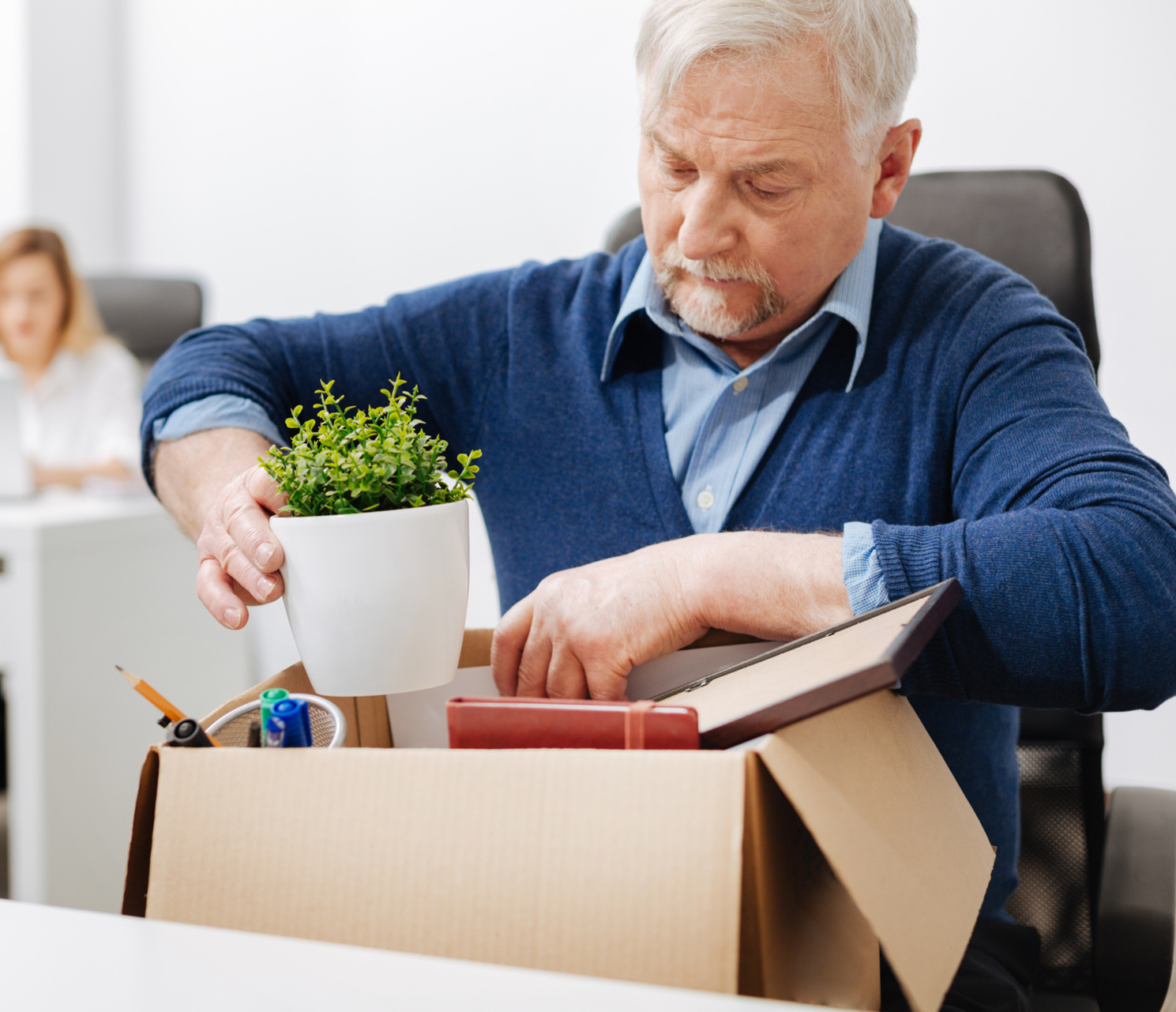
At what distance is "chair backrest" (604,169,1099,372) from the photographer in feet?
3.45

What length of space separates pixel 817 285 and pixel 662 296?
0.48 feet

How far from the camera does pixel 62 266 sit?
247cm

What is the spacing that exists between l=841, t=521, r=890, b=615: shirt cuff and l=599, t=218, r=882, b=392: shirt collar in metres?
0.33

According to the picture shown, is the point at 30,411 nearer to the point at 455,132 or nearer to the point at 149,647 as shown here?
the point at 149,647

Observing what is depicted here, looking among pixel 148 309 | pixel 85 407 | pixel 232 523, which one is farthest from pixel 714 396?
pixel 85 407

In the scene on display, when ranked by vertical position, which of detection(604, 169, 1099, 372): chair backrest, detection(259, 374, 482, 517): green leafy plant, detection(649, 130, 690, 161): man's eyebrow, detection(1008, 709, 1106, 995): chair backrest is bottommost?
detection(1008, 709, 1106, 995): chair backrest

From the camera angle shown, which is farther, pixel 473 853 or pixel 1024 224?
pixel 1024 224

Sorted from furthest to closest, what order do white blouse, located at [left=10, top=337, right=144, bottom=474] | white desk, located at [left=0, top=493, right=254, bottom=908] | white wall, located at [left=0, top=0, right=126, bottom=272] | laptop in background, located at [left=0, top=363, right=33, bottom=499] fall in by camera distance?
1. white wall, located at [left=0, top=0, right=126, bottom=272]
2. white blouse, located at [left=10, top=337, right=144, bottom=474]
3. laptop in background, located at [left=0, top=363, right=33, bottom=499]
4. white desk, located at [left=0, top=493, right=254, bottom=908]

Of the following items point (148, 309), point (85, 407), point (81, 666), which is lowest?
point (81, 666)

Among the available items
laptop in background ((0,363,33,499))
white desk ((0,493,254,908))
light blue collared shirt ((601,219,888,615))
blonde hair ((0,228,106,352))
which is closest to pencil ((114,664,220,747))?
light blue collared shirt ((601,219,888,615))

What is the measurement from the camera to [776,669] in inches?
19.5

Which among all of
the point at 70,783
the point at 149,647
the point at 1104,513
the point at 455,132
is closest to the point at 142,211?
the point at 455,132

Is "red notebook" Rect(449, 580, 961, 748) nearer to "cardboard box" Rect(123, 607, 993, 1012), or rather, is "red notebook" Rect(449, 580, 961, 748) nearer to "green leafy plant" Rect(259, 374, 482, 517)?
"cardboard box" Rect(123, 607, 993, 1012)

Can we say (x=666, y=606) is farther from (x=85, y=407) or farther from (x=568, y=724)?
(x=85, y=407)
